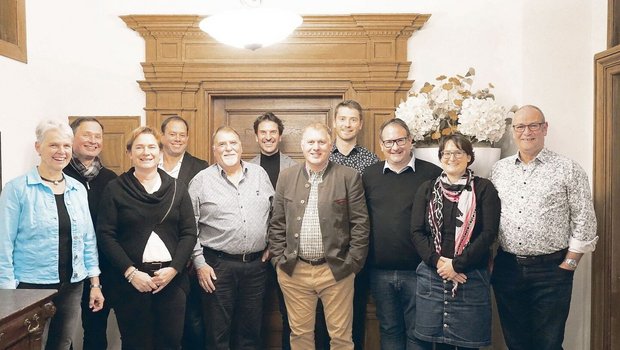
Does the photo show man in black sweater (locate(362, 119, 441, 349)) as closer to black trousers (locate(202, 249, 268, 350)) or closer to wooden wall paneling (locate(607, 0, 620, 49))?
black trousers (locate(202, 249, 268, 350))

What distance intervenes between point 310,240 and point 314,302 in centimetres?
38

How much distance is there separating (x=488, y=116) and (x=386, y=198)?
765 millimetres

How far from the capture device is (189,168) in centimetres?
317

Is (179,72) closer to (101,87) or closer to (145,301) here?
(101,87)

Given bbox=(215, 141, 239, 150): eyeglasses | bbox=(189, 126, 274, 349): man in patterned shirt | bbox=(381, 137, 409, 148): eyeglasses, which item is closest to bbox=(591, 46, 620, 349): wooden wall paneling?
bbox=(381, 137, 409, 148): eyeglasses

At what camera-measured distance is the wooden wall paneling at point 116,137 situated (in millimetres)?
3547

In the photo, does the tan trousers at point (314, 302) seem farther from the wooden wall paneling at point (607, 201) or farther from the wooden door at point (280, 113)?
the wooden wall paneling at point (607, 201)

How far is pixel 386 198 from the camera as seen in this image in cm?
279

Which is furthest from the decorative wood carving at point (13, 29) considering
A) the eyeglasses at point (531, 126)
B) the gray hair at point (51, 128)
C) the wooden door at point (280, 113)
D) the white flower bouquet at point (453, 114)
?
the eyeglasses at point (531, 126)

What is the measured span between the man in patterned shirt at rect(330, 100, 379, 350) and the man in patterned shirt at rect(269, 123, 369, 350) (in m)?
0.20

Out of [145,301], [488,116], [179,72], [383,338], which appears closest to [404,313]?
[383,338]

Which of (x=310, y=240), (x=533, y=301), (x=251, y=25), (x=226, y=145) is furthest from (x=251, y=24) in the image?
(x=533, y=301)

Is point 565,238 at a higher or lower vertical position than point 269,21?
lower

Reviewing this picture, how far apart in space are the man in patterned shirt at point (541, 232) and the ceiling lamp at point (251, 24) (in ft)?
4.46
